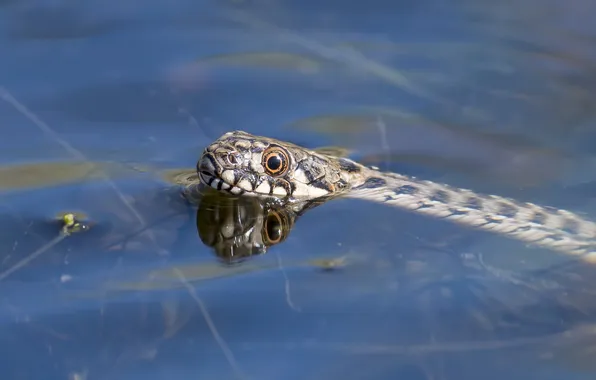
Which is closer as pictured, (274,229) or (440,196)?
(274,229)

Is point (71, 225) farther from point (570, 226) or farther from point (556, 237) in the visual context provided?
point (570, 226)

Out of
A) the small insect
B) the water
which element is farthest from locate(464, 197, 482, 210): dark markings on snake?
the small insect

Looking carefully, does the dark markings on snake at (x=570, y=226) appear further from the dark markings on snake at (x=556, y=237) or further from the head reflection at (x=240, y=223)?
the head reflection at (x=240, y=223)

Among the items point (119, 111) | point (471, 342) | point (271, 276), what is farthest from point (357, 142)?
point (471, 342)

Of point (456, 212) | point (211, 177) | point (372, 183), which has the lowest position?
point (456, 212)

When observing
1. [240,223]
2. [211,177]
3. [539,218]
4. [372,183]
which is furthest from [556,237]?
[211,177]

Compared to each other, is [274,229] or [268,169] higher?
[268,169]

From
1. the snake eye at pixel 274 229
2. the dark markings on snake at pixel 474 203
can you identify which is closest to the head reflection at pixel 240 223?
the snake eye at pixel 274 229

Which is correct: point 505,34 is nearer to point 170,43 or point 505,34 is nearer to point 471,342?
point 170,43

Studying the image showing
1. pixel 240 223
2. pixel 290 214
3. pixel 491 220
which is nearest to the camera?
pixel 240 223
